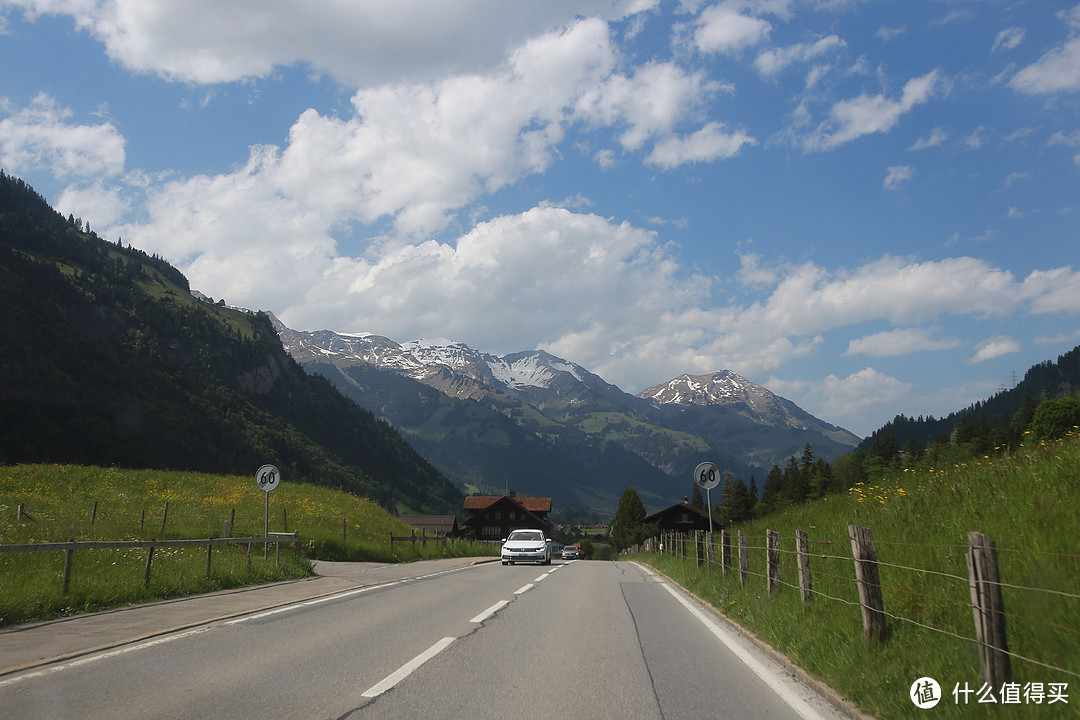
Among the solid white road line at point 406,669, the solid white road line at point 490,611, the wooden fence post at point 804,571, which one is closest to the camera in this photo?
the solid white road line at point 406,669

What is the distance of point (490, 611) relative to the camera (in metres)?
12.2

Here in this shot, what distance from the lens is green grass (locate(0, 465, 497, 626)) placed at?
38.8 feet

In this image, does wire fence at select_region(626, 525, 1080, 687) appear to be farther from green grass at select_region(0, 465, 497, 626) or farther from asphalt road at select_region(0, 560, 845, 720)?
green grass at select_region(0, 465, 497, 626)

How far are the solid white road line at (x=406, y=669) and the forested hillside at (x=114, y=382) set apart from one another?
112m

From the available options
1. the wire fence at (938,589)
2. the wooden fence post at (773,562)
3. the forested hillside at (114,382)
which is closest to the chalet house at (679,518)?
the wire fence at (938,589)

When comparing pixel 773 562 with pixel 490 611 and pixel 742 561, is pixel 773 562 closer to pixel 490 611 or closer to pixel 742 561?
pixel 742 561

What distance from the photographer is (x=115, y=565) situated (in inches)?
555

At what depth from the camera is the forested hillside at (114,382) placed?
114750mm

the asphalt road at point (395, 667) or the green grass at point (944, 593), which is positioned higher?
the green grass at point (944, 593)

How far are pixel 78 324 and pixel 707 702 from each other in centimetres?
17449

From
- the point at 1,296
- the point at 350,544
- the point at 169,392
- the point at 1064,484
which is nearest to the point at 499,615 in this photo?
the point at 1064,484

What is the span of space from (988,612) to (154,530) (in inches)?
946

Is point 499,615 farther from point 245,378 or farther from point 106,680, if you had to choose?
point 245,378

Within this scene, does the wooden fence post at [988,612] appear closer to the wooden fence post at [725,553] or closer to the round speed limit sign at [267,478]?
the wooden fence post at [725,553]
